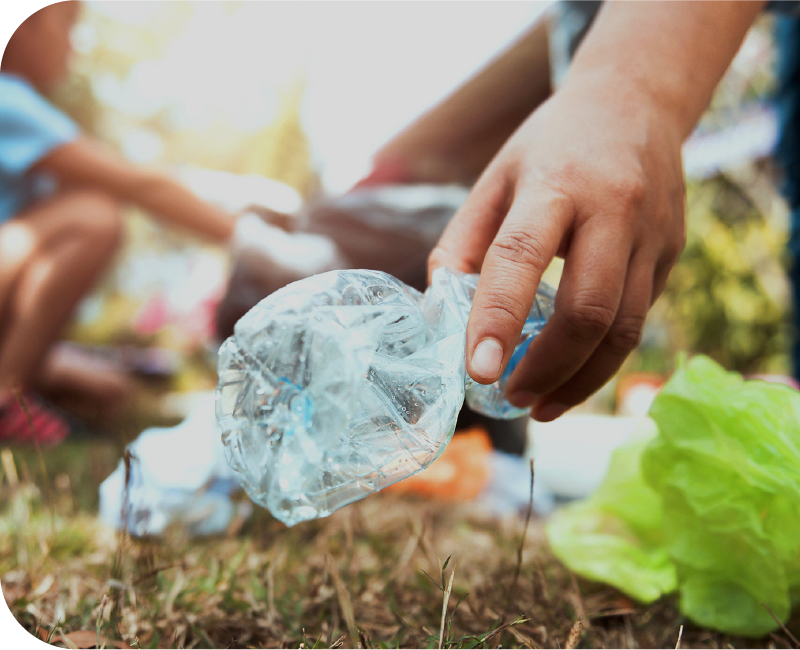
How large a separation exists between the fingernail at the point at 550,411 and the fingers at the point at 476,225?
0.28 m

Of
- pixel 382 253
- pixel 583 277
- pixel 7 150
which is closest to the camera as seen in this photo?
pixel 583 277

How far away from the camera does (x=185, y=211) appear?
113 inches

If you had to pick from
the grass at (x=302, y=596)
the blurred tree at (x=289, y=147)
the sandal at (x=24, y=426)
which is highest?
the grass at (x=302, y=596)

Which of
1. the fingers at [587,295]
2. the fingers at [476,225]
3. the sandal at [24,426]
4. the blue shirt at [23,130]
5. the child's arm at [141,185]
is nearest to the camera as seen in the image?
the fingers at [587,295]

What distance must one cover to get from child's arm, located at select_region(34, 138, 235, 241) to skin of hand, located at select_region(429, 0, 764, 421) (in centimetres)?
224

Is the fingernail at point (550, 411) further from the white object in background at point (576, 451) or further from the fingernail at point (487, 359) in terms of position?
→ the white object in background at point (576, 451)

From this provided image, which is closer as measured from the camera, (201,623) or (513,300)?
(513,300)

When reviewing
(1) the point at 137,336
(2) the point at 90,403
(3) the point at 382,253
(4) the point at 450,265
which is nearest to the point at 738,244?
(3) the point at 382,253

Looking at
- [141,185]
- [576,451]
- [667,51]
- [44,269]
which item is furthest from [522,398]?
[44,269]

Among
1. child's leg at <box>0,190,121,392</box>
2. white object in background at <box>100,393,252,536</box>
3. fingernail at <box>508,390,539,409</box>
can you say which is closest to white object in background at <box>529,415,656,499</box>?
fingernail at <box>508,390,539,409</box>

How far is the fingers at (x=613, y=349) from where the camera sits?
0.82 m

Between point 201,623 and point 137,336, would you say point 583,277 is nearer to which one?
point 201,623

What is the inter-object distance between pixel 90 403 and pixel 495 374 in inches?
148

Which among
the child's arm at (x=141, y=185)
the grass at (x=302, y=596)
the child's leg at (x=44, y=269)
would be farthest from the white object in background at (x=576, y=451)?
the child's leg at (x=44, y=269)
